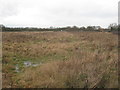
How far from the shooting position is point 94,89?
4.16 metres

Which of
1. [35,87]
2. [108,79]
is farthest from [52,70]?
[108,79]

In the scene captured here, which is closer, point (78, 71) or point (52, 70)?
point (78, 71)

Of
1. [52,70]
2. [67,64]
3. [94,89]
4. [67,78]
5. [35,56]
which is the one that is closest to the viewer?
[94,89]

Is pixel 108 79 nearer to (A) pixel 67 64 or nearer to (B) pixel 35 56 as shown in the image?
(A) pixel 67 64

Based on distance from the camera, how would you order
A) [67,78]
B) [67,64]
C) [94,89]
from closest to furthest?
[94,89]
[67,78]
[67,64]

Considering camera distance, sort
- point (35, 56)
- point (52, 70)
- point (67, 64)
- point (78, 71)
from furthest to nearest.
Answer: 1. point (35, 56)
2. point (67, 64)
3. point (52, 70)
4. point (78, 71)

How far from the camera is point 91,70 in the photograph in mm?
4762

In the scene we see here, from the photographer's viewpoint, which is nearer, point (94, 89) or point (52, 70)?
point (94, 89)

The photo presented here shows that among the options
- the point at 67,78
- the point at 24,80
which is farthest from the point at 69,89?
the point at 24,80

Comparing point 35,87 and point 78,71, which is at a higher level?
point 78,71

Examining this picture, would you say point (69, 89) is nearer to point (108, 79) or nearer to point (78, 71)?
point (78, 71)

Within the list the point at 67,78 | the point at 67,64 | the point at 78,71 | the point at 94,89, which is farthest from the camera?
→ the point at 67,64

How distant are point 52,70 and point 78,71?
1017mm

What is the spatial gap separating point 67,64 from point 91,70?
1.18m
